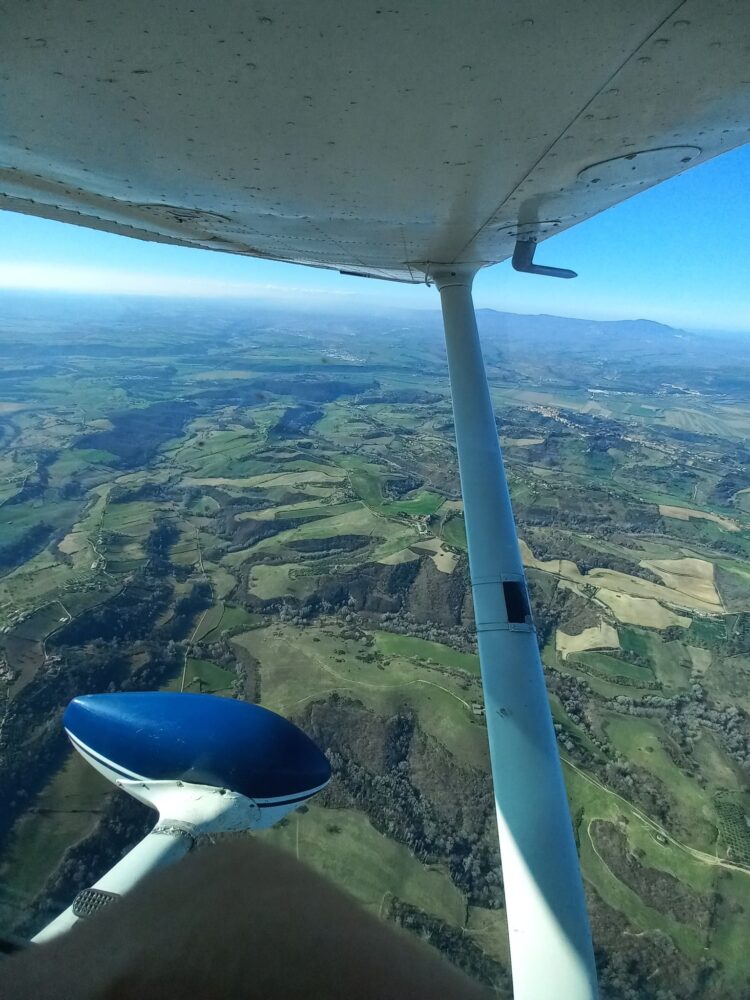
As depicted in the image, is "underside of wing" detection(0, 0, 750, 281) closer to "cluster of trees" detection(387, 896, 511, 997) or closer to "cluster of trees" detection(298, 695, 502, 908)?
"cluster of trees" detection(387, 896, 511, 997)

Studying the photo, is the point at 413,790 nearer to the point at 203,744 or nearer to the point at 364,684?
the point at 364,684

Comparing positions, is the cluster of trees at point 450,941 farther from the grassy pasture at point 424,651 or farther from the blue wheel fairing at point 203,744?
the blue wheel fairing at point 203,744

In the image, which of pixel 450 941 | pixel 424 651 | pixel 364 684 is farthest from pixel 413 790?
pixel 424 651

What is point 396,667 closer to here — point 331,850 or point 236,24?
point 331,850

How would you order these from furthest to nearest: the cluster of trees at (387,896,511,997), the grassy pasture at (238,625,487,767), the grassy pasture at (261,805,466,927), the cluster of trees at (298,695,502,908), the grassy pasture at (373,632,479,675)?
the grassy pasture at (373,632,479,675) < the grassy pasture at (238,625,487,767) < the cluster of trees at (298,695,502,908) < the grassy pasture at (261,805,466,927) < the cluster of trees at (387,896,511,997)

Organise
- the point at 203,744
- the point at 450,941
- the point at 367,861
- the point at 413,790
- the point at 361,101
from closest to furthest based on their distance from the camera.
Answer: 1. the point at 361,101
2. the point at 203,744
3. the point at 450,941
4. the point at 367,861
5. the point at 413,790

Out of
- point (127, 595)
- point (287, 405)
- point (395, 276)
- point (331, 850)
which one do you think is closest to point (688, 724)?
point (331, 850)

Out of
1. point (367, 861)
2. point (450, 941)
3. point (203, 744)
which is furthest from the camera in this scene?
point (367, 861)

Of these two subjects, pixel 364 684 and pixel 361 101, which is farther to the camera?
pixel 364 684

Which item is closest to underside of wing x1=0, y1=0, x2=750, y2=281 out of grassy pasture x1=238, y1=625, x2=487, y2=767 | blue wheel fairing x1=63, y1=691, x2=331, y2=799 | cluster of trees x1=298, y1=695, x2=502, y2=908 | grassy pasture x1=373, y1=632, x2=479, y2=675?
blue wheel fairing x1=63, y1=691, x2=331, y2=799
